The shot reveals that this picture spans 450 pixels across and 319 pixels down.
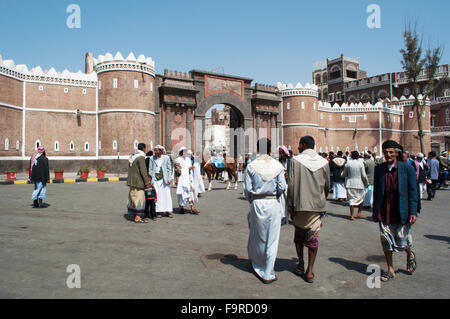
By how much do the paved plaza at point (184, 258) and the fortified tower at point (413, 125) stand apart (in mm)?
37238

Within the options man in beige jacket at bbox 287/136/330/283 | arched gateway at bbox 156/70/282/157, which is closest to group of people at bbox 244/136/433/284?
man in beige jacket at bbox 287/136/330/283

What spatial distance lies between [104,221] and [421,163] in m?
10.7

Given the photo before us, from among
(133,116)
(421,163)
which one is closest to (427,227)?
(421,163)

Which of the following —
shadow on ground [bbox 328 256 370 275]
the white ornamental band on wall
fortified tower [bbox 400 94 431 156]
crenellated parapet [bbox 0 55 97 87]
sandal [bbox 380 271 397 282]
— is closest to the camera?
sandal [bbox 380 271 397 282]

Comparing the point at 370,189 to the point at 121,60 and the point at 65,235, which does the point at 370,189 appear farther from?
the point at 121,60

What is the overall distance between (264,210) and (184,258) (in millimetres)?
1383

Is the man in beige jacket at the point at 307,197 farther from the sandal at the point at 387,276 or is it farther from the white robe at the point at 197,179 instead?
the white robe at the point at 197,179

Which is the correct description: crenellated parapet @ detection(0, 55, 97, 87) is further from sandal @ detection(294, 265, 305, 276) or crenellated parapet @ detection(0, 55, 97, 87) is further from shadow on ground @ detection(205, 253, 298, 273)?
sandal @ detection(294, 265, 305, 276)

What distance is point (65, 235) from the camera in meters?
5.86

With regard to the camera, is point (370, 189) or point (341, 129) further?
point (341, 129)

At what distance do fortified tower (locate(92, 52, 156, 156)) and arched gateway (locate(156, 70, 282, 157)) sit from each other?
1.70 m

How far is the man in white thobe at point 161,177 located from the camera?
25.9 ft

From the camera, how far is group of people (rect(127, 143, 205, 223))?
7.38 m

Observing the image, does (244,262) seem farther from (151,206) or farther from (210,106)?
(210,106)
